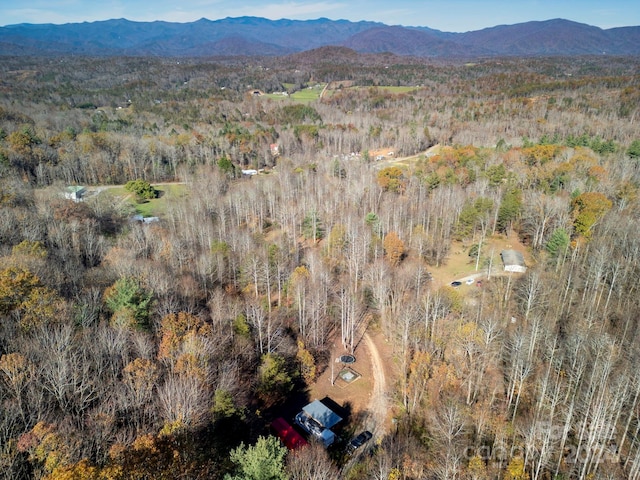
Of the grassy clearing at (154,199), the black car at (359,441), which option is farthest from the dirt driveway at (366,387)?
the grassy clearing at (154,199)

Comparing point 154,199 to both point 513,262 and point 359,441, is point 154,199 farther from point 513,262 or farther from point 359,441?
point 359,441

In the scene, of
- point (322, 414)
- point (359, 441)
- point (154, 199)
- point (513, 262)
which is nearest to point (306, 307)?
point (322, 414)

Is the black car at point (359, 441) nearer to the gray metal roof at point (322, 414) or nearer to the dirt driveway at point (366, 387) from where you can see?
the dirt driveway at point (366, 387)

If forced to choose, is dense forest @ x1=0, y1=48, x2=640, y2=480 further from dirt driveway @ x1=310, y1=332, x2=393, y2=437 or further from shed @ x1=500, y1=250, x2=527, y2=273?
shed @ x1=500, y1=250, x2=527, y2=273

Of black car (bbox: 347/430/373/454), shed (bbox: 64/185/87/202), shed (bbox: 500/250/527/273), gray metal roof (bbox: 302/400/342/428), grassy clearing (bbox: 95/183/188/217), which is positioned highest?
shed (bbox: 64/185/87/202)

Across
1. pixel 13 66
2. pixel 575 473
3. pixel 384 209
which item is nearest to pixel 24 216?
pixel 384 209

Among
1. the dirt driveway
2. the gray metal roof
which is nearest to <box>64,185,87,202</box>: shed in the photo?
the dirt driveway
